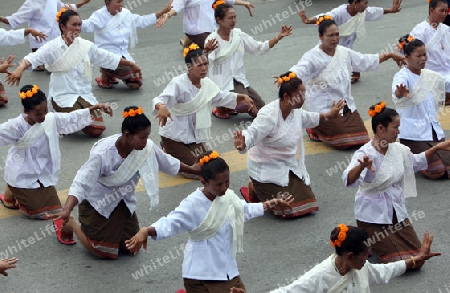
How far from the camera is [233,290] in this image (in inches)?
228

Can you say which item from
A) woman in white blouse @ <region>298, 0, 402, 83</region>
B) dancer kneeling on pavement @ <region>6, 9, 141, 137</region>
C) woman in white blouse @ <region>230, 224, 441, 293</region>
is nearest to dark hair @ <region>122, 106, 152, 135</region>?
woman in white blouse @ <region>230, 224, 441, 293</region>

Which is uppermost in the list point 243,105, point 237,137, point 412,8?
point 237,137

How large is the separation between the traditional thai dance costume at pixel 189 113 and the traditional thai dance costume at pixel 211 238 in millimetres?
2483

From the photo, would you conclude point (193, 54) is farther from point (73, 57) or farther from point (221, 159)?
point (221, 159)

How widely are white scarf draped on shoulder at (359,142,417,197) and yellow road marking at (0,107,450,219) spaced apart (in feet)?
7.19

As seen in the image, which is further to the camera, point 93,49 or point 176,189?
point 93,49

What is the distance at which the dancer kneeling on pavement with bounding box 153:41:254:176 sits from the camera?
899cm

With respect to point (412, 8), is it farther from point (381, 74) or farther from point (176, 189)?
point (176, 189)

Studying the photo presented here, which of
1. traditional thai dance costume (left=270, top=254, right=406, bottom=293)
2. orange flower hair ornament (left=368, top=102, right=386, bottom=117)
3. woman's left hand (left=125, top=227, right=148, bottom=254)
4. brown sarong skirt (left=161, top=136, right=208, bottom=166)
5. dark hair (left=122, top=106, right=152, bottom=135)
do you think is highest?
dark hair (left=122, top=106, right=152, bottom=135)

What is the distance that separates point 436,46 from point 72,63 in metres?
4.01

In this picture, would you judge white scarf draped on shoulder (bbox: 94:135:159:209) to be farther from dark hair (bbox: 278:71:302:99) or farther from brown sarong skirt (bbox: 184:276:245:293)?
dark hair (bbox: 278:71:302:99)

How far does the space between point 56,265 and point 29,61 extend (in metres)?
2.82

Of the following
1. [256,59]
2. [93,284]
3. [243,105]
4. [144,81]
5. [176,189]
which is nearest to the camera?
[93,284]

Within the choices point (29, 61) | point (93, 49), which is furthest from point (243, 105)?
point (29, 61)
